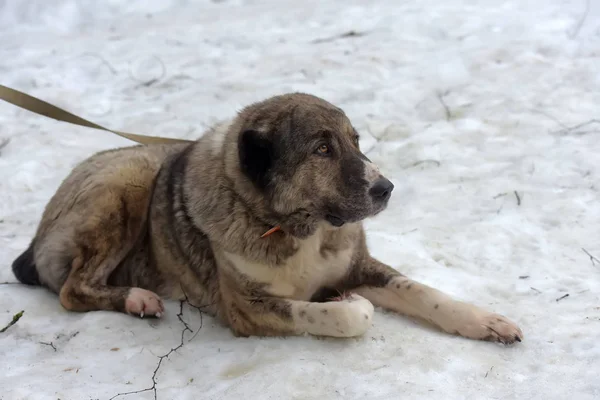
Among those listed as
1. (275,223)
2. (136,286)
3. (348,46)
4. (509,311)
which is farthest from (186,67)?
(509,311)

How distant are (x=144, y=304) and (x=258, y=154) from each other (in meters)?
1.19

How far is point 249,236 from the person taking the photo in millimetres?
3238

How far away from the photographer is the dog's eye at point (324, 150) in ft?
10.3

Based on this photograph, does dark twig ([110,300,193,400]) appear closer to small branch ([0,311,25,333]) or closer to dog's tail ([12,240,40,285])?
small branch ([0,311,25,333])

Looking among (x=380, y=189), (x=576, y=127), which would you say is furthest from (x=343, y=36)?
(x=380, y=189)

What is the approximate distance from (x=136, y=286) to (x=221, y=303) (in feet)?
2.52

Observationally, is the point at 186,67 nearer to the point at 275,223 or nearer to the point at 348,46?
the point at 348,46

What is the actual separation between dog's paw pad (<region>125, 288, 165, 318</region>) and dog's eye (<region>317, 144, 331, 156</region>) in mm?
1380

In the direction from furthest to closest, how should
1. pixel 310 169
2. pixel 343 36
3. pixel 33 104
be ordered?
1. pixel 343 36
2. pixel 33 104
3. pixel 310 169

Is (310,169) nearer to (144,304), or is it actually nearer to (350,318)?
(350,318)

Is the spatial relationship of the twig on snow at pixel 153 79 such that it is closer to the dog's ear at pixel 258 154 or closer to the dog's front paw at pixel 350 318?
the dog's ear at pixel 258 154

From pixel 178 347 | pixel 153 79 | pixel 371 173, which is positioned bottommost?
pixel 178 347

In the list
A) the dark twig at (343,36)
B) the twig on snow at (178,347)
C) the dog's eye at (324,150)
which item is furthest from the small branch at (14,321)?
the dark twig at (343,36)

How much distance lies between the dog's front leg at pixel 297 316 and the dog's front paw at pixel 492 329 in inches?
20.8
